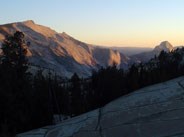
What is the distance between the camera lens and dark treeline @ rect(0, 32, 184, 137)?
29.3 metres

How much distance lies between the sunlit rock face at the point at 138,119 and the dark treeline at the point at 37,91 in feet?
18.7

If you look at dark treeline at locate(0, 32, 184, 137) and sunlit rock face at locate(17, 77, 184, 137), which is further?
dark treeline at locate(0, 32, 184, 137)

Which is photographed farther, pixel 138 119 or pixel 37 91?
pixel 37 91

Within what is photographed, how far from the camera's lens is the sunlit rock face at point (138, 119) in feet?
41.5

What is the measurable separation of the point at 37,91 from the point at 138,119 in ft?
78.8

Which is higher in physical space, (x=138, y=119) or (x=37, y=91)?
(x=138, y=119)

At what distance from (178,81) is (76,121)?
3824 millimetres

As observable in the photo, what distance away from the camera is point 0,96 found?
29219mm

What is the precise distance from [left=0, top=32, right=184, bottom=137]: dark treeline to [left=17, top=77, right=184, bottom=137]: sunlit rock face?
5.71 meters

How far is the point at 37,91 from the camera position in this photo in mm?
37031

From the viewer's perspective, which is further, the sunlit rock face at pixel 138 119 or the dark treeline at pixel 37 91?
the dark treeline at pixel 37 91

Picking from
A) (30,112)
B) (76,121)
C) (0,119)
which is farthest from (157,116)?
(30,112)

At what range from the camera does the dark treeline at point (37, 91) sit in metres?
29.3

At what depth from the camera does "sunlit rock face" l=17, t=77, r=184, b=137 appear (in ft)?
41.5
